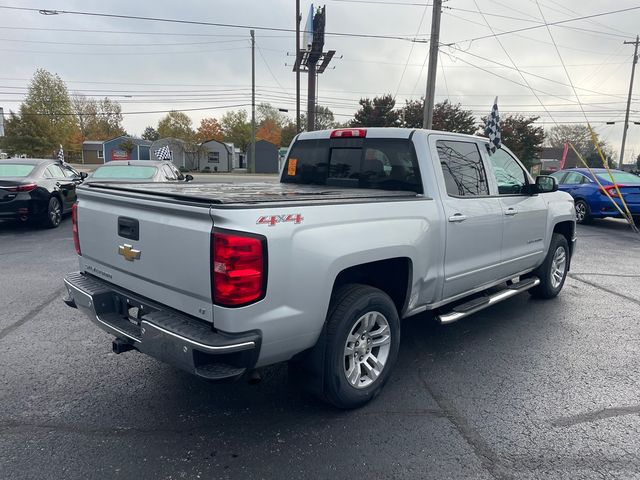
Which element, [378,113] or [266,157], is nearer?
[378,113]

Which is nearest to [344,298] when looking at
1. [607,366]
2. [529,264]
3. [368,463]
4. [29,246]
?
[368,463]

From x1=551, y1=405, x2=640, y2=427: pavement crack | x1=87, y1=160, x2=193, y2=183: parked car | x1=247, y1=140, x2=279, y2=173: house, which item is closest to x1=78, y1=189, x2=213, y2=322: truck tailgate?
x1=551, y1=405, x2=640, y2=427: pavement crack

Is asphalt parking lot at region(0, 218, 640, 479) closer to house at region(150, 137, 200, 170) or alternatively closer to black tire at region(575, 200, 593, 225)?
black tire at region(575, 200, 593, 225)

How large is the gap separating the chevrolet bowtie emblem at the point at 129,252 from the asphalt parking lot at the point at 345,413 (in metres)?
1.09

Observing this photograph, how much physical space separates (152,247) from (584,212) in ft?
43.4

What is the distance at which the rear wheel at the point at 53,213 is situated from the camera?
1041cm

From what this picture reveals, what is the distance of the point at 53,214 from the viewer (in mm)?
10594

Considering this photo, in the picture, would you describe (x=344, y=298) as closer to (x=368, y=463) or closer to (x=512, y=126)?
(x=368, y=463)

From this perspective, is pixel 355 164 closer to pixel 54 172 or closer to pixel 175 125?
pixel 54 172

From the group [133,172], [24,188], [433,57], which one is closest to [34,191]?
[24,188]

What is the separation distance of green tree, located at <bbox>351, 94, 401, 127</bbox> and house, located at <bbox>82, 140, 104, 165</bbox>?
2121 inches

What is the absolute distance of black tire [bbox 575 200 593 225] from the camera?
12.8 m

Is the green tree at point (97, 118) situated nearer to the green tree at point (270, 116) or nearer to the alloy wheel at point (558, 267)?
the green tree at point (270, 116)

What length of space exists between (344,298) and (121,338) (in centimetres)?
148
